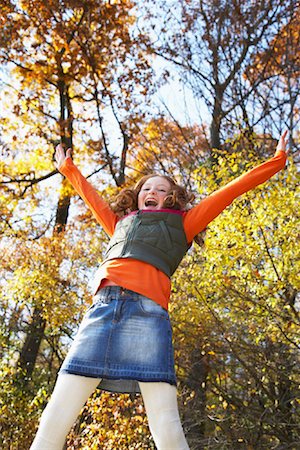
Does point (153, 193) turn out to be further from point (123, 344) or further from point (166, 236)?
point (123, 344)

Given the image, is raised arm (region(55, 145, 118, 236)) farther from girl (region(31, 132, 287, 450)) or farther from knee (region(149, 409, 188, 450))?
knee (region(149, 409, 188, 450))

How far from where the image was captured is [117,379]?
1997 mm

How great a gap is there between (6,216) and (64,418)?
7.78 meters

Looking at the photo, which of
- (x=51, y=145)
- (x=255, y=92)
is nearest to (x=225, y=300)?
(x=255, y=92)

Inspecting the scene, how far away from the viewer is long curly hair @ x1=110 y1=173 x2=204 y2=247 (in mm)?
2482

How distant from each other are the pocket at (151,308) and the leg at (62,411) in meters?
0.33

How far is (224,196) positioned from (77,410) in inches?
43.0

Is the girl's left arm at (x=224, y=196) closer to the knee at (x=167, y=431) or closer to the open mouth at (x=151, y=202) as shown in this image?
the open mouth at (x=151, y=202)

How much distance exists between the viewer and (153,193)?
2.52 metres

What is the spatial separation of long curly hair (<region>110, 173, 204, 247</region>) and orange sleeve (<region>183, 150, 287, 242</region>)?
11 centimetres

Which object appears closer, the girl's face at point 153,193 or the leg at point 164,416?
the leg at point 164,416

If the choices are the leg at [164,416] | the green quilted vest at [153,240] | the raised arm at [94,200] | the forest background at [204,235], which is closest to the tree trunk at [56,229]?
the forest background at [204,235]

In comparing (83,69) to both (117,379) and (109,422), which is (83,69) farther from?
(117,379)

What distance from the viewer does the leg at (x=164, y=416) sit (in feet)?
6.13
